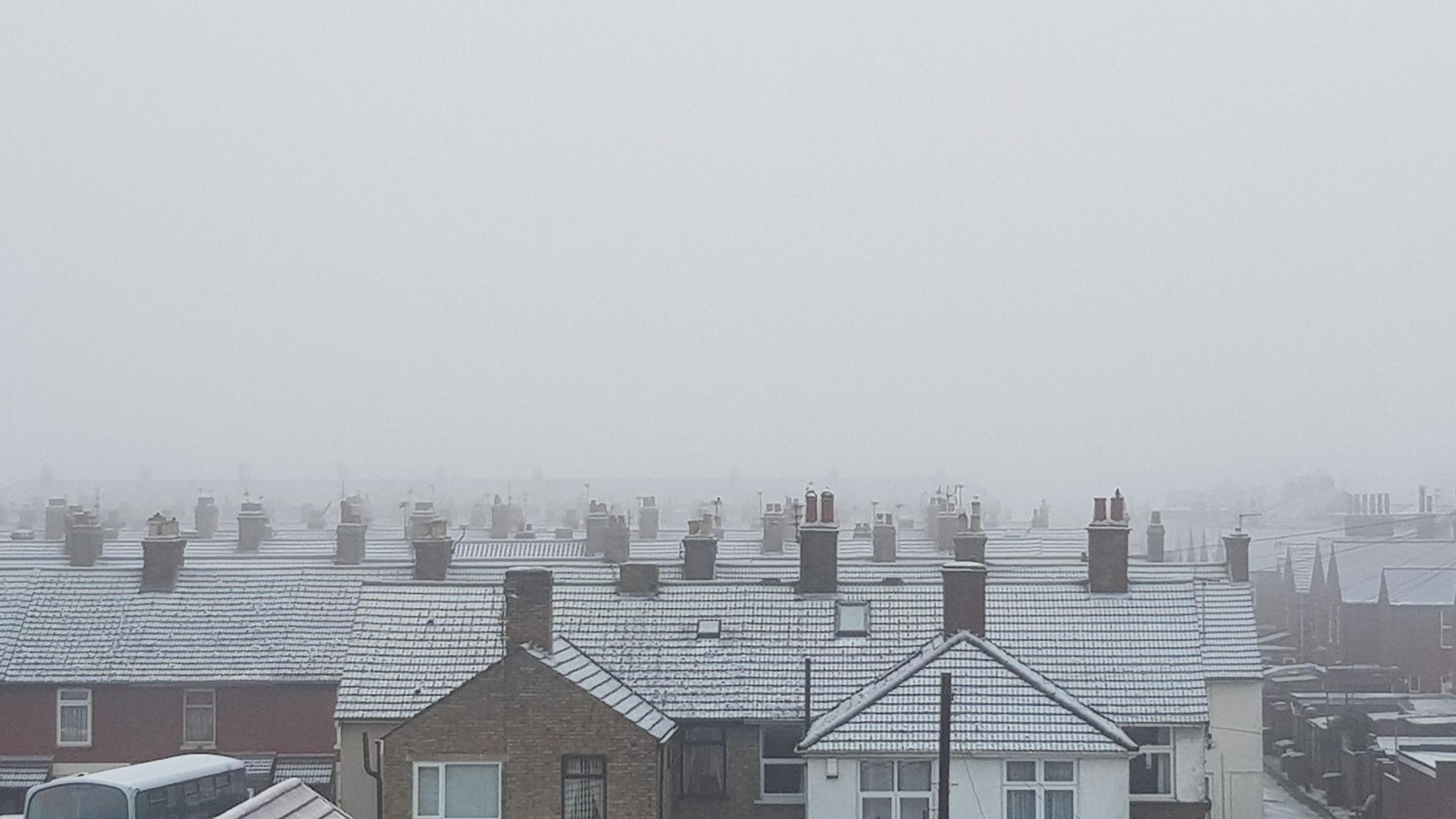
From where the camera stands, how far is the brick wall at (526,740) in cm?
3136

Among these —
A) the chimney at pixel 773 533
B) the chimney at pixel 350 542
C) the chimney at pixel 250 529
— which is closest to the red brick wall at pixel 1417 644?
the chimney at pixel 773 533

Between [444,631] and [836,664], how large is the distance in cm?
790

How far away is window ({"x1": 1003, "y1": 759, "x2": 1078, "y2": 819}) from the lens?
31.8 metres

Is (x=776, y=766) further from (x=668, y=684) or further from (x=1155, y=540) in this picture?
(x=1155, y=540)

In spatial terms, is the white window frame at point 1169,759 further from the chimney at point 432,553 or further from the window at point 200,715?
the chimney at point 432,553

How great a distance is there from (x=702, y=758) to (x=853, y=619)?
4399 mm

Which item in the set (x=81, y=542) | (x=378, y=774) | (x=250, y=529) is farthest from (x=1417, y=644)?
(x=250, y=529)

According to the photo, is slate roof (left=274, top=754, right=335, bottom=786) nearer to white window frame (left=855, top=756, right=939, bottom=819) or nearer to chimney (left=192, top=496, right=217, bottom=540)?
white window frame (left=855, top=756, right=939, bottom=819)

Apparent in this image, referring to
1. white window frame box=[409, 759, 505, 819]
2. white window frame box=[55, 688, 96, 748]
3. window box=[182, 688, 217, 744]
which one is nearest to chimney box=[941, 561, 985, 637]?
white window frame box=[409, 759, 505, 819]

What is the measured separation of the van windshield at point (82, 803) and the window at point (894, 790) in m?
13.1

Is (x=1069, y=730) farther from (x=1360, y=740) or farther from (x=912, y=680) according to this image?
(x=1360, y=740)

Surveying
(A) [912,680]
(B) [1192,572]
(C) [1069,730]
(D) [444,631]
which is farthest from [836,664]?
(B) [1192,572]

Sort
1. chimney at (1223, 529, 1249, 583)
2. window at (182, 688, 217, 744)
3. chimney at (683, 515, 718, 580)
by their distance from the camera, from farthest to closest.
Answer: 1. chimney at (1223, 529, 1249, 583)
2. chimney at (683, 515, 718, 580)
3. window at (182, 688, 217, 744)

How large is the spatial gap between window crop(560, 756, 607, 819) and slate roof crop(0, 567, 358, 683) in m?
10.6
